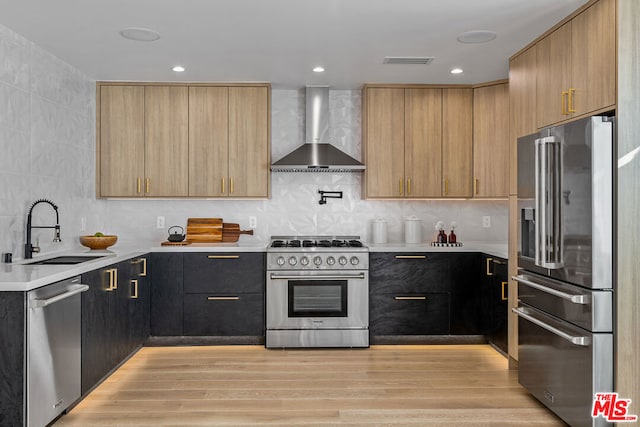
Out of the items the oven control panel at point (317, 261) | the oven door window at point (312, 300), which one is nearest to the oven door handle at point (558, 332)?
the oven control panel at point (317, 261)

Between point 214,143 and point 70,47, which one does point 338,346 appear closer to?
point 214,143

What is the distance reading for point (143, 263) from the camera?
4.26 metres

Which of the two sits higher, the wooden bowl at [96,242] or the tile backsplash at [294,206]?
the tile backsplash at [294,206]

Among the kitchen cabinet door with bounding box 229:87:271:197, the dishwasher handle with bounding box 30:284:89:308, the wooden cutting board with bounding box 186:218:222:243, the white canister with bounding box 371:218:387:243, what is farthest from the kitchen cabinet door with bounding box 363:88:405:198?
the dishwasher handle with bounding box 30:284:89:308

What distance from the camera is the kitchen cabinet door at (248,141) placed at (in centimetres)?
479

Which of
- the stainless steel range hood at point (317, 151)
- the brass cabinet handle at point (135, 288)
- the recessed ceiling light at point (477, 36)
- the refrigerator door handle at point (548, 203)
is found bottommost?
the brass cabinet handle at point (135, 288)

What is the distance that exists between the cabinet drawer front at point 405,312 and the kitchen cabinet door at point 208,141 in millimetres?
1770

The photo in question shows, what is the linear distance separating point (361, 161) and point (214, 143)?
1.41m

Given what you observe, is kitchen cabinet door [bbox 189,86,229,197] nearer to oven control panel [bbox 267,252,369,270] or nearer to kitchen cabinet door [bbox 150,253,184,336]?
kitchen cabinet door [bbox 150,253,184,336]

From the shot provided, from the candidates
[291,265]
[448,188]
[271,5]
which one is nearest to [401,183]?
[448,188]

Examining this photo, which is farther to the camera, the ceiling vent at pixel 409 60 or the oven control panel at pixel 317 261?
the oven control panel at pixel 317 261

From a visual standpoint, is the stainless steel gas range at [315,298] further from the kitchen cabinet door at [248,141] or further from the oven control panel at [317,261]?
the kitchen cabinet door at [248,141]

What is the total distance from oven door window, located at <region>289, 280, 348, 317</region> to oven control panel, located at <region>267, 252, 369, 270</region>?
13 cm

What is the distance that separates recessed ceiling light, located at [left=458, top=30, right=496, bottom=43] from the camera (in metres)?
3.46
